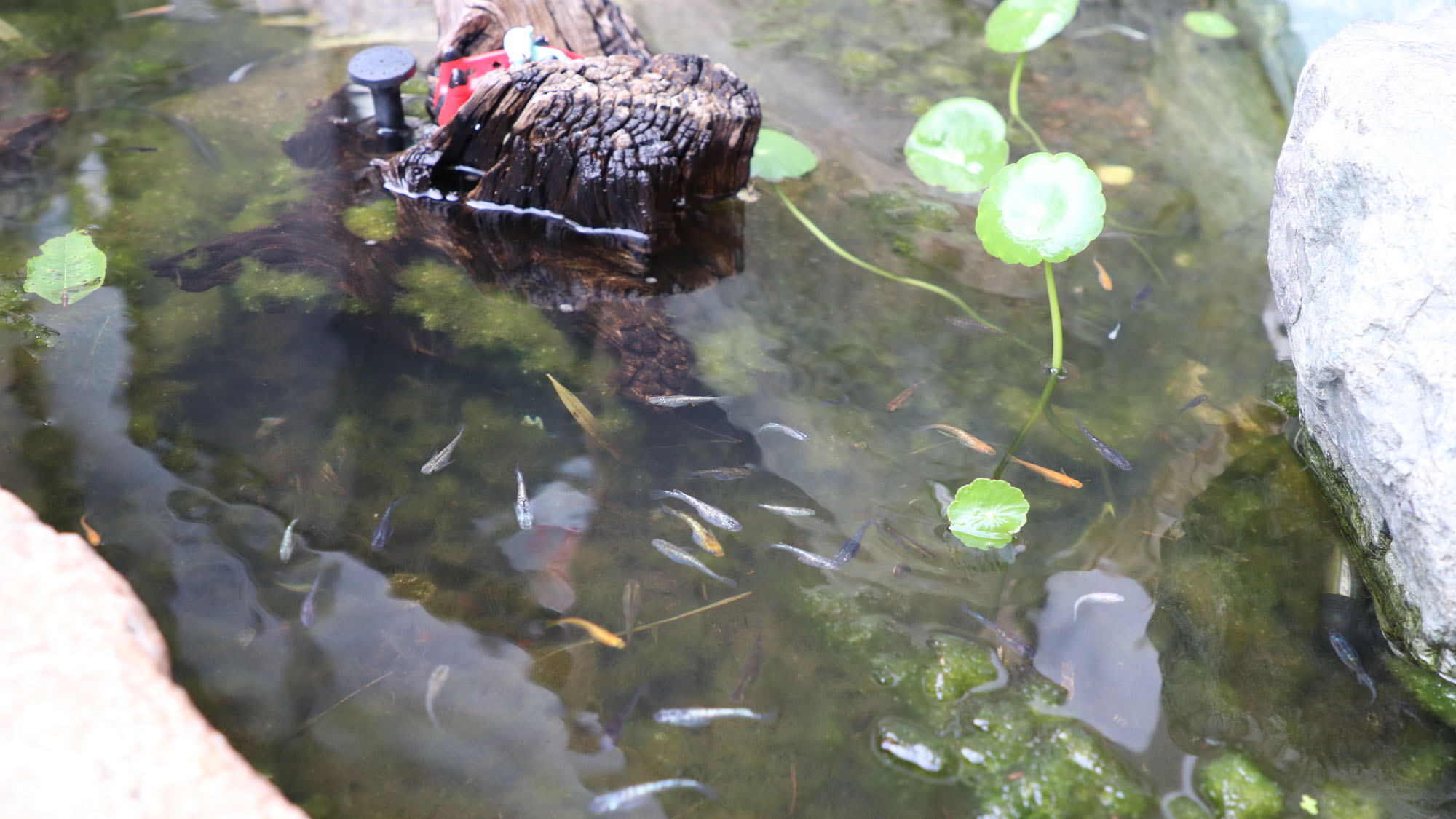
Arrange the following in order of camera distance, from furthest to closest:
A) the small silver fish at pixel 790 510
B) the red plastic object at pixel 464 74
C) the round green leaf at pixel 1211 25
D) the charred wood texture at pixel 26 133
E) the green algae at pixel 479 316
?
the round green leaf at pixel 1211 25 → the red plastic object at pixel 464 74 → the charred wood texture at pixel 26 133 → the green algae at pixel 479 316 → the small silver fish at pixel 790 510

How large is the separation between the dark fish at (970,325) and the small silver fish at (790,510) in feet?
2.62

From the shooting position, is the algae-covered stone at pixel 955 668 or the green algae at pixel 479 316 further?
the green algae at pixel 479 316

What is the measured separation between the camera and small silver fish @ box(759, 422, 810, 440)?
6.59ft

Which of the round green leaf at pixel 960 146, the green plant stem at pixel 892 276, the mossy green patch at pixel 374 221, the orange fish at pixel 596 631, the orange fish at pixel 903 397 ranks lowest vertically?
the orange fish at pixel 596 631

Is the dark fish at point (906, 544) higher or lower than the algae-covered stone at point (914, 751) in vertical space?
higher

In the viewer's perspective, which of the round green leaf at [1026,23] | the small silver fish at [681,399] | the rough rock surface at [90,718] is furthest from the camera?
the round green leaf at [1026,23]

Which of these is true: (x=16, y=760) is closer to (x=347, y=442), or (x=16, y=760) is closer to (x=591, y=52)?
(x=347, y=442)

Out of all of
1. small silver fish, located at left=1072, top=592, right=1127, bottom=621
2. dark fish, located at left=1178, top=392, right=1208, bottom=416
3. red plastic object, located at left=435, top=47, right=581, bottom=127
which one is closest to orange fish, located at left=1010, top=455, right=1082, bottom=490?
small silver fish, located at left=1072, top=592, right=1127, bottom=621

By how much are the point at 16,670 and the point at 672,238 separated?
1.86 m

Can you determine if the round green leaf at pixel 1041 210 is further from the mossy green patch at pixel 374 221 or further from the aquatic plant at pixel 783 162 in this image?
the mossy green patch at pixel 374 221

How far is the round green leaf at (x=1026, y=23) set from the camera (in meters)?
2.80

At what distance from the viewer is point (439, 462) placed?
186 cm

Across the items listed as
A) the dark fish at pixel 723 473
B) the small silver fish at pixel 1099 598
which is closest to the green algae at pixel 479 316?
the dark fish at pixel 723 473

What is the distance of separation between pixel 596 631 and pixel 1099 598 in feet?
3.22
